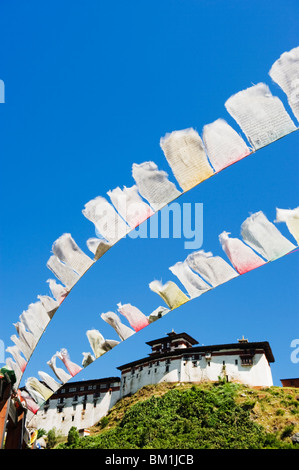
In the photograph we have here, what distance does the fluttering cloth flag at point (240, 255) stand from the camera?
5.50 m

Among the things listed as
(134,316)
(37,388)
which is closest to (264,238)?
(134,316)

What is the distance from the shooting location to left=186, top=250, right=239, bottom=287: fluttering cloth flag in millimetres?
5660

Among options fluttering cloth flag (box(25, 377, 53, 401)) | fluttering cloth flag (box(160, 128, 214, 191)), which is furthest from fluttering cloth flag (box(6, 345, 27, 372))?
fluttering cloth flag (box(160, 128, 214, 191))

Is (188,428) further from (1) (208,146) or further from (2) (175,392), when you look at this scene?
(1) (208,146)

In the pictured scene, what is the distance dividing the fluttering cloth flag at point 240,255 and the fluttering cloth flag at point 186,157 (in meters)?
1.04

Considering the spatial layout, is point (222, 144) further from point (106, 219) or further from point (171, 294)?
point (171, 294)

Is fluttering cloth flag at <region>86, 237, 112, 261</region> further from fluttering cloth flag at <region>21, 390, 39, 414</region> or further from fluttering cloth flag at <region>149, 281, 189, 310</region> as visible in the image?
fluttering cloth flag at <region>21, 390, 39, 414</region>

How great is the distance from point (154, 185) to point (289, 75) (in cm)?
180

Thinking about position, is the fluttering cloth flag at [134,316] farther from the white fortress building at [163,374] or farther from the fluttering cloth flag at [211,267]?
the white fortress building at [163,374]

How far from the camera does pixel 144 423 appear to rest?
3866 cm

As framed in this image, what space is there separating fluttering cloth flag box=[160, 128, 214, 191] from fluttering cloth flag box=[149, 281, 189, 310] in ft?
5.05

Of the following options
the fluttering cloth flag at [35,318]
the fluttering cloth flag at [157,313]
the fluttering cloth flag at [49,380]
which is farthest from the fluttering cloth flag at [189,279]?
the fluttering cloth flag at [49,380]

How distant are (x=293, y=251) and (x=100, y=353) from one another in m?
3.32

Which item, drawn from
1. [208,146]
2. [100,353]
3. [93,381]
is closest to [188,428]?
[93,381]
